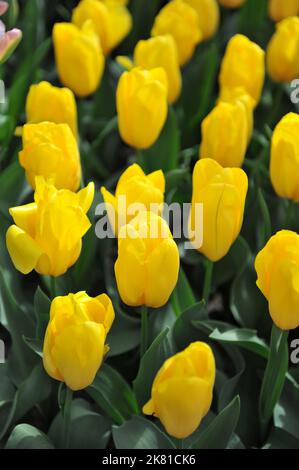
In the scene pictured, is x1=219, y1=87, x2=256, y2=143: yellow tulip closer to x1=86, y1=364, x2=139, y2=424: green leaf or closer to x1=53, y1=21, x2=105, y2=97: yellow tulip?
x1=53, y1=21, x2=105, y2=97: yellow tulip

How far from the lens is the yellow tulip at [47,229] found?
1146 mm

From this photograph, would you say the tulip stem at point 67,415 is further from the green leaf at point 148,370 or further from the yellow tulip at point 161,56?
the yellow tulip at point 161,56

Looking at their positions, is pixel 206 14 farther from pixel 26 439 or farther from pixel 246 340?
pixel 26 439

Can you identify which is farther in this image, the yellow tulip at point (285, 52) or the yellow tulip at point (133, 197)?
the yellow tulip at point (285, 52)

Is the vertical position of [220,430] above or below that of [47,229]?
below

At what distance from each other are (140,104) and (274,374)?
433 mm

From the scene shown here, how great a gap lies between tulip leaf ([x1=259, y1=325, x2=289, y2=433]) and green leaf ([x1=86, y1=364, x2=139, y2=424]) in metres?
0.17

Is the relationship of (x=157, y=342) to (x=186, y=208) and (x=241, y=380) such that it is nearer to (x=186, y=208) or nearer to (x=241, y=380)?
(x=241, y=380)

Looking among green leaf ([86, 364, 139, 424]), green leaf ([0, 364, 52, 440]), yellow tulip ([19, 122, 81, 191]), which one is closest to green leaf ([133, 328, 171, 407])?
green leaf ([86, 364, 139, 424])

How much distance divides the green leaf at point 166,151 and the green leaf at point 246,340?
41 cm

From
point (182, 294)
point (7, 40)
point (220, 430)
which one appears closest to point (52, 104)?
point (7, 40)

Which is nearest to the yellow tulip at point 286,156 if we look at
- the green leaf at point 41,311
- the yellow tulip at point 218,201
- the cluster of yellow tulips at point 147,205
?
the cluster of yellow tulips at point 147,205

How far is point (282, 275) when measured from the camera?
1.09 m

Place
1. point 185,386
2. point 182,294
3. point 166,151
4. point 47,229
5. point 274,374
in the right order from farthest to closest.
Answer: point 166,151, point 182,294, point 274,374, point 47,229, point 185,386
